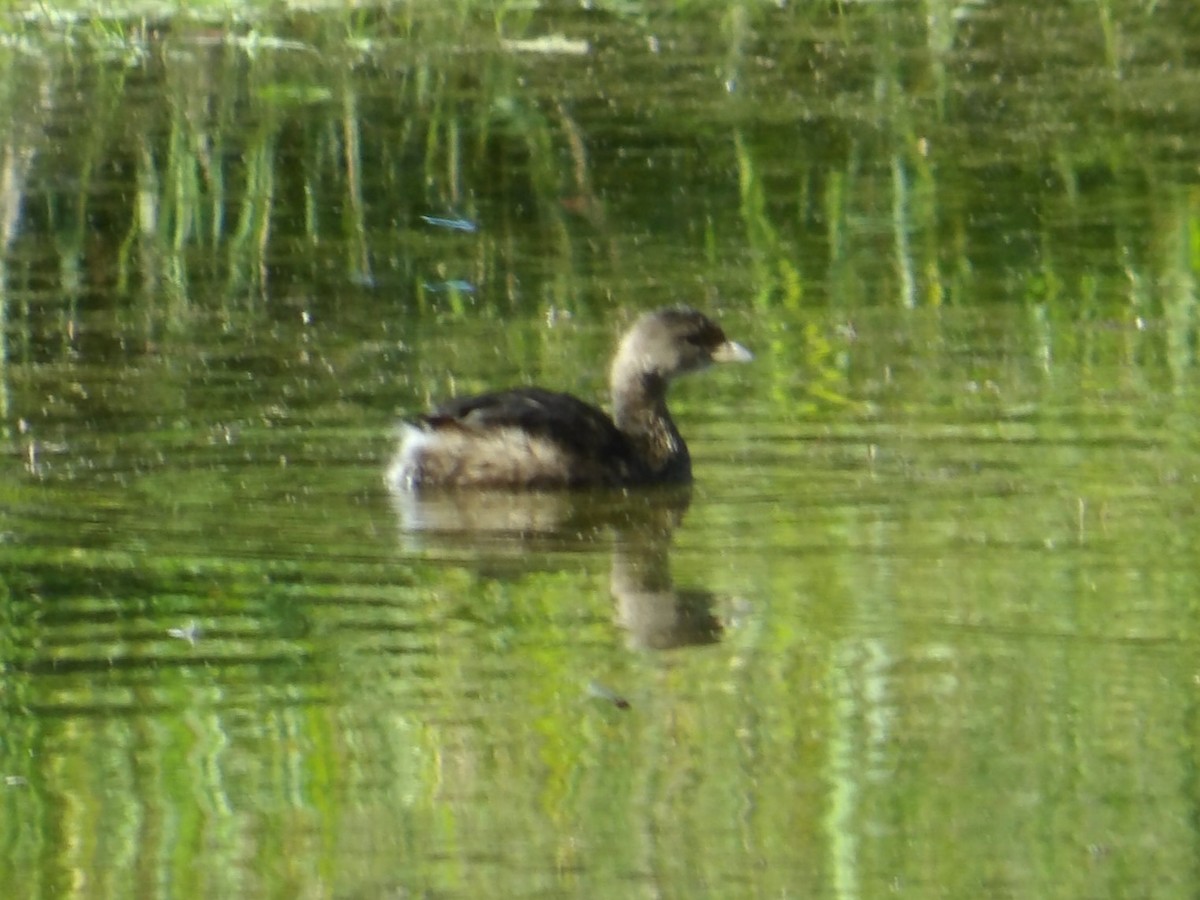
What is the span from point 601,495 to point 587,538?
699 millimetres

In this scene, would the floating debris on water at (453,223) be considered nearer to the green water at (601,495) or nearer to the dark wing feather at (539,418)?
the green water at (601,495)

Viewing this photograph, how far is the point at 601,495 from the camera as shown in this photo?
26.9 feet

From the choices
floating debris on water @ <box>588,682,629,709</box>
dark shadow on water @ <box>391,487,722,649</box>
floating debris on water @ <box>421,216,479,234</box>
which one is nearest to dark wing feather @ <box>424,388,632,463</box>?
dark shadow on water @ <box>391,487,722,649</box>

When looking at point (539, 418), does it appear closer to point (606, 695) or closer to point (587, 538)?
point (587, 538)

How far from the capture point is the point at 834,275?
34.4 feet

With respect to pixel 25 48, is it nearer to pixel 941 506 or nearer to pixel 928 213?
pixel 928 213

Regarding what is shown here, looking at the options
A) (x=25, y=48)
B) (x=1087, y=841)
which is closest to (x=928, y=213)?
(x=25, y=48)

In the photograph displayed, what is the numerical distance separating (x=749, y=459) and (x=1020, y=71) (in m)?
7.33

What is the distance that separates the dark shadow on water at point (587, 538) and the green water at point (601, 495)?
0.03 m

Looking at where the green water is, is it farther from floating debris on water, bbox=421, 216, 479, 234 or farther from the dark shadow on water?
floating debris on water, bbox=421, 216, 479, 234

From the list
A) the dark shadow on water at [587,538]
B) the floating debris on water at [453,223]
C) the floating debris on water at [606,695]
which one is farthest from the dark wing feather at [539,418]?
the floating debris on water at [453,223]

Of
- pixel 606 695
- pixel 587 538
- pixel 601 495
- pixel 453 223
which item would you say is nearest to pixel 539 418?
pixel 601 495

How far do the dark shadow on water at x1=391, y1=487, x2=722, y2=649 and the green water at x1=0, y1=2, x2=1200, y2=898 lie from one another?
0.09 feet

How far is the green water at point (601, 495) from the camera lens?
496cm
